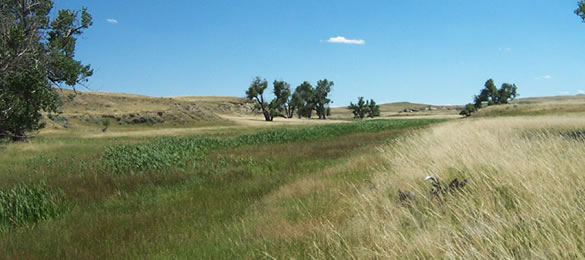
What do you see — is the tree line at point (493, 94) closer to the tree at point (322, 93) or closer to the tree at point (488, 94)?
the tree at point (488, 94)

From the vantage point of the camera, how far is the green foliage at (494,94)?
11466cm

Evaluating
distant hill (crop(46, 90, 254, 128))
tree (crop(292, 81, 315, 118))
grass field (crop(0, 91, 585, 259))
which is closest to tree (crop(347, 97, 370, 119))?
tree (crop(292, 81, 315, 118))

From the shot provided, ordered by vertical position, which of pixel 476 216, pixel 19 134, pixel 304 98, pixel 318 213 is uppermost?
pixel 304 98

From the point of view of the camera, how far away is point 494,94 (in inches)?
4513

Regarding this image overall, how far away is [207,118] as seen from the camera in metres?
67.4

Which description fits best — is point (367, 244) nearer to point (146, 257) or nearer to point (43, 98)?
point (146, 257)

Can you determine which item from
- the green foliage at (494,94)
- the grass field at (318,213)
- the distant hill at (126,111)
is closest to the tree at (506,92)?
the green foliage at (494,94)

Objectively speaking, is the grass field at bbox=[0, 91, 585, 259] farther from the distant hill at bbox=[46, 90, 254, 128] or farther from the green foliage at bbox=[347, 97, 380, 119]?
the green foliage at bbox=[347, 97, 380, 119]

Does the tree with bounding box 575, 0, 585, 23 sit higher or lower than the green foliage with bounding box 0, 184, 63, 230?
higher

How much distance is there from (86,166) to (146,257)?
892 centimetres

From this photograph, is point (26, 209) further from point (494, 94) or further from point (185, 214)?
point (494, 94)

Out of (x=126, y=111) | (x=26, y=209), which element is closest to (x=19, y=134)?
(x=26, y=209)

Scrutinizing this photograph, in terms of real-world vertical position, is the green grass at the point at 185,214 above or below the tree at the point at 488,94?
below

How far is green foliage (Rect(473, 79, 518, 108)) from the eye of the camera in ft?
376
